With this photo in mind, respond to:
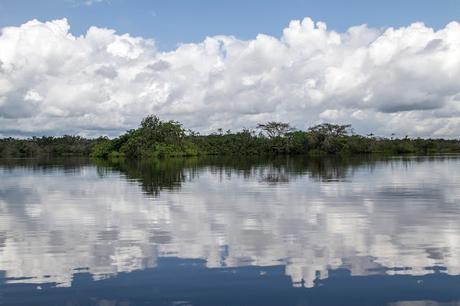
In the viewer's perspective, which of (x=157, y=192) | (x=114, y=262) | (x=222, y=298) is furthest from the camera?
(x=157, y=192)

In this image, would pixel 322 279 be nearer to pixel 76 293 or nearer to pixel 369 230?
pixel 76 293

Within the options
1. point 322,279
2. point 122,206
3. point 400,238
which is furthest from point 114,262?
point 122,206

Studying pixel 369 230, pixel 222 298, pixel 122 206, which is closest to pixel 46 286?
pixel 222 298

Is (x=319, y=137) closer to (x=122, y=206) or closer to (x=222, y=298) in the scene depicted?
(x=122, y=206)

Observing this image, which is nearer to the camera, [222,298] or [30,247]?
[222,298]

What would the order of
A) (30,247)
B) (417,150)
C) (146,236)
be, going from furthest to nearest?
(417,150) → (146,236) → (30,247)

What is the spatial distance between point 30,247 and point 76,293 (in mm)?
5212

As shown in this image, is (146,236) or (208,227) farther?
(208,227)

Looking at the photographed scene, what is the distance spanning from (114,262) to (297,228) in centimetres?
672

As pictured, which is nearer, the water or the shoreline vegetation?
the water

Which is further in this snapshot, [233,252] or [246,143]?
[246,143]

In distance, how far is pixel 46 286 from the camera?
1052 cm

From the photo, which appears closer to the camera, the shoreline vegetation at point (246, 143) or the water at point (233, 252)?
the water at point (233, 252)

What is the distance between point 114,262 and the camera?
496 inches
